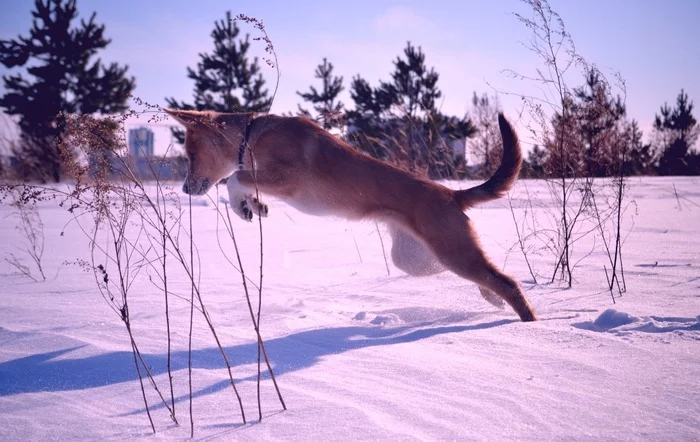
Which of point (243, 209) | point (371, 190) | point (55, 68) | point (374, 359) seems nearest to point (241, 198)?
point (243, 209)

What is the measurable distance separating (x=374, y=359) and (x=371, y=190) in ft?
6.19

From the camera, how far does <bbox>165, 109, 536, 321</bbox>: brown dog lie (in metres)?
3.96

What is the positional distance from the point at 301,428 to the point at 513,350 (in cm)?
133

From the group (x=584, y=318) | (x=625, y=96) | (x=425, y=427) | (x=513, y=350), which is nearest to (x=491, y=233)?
(x=625, y=96)

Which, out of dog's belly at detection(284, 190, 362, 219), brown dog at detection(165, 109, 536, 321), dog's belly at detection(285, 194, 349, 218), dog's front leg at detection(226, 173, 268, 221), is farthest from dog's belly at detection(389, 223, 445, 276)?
dog's front leg at detection(226, 173, 268, 221)

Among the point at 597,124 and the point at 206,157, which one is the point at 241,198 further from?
the point at 597,124

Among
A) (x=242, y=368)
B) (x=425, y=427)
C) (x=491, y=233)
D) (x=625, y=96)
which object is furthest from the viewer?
(x=491, y=233)

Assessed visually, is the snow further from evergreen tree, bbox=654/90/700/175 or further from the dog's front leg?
evergreen tree, bbox=654/90/700/175

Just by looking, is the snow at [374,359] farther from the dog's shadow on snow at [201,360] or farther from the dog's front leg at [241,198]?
the dog's front leg at [241,198]

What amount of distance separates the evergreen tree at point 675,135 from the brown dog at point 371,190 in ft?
78.4

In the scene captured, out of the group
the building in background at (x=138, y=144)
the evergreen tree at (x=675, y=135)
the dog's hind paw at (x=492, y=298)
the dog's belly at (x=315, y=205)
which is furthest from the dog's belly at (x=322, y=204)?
the evergreen tree at (x=675, y=135)

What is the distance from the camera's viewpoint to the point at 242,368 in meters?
2.54

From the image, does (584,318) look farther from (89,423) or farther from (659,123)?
(659,123)

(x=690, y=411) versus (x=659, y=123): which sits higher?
(x=659, y=123)
